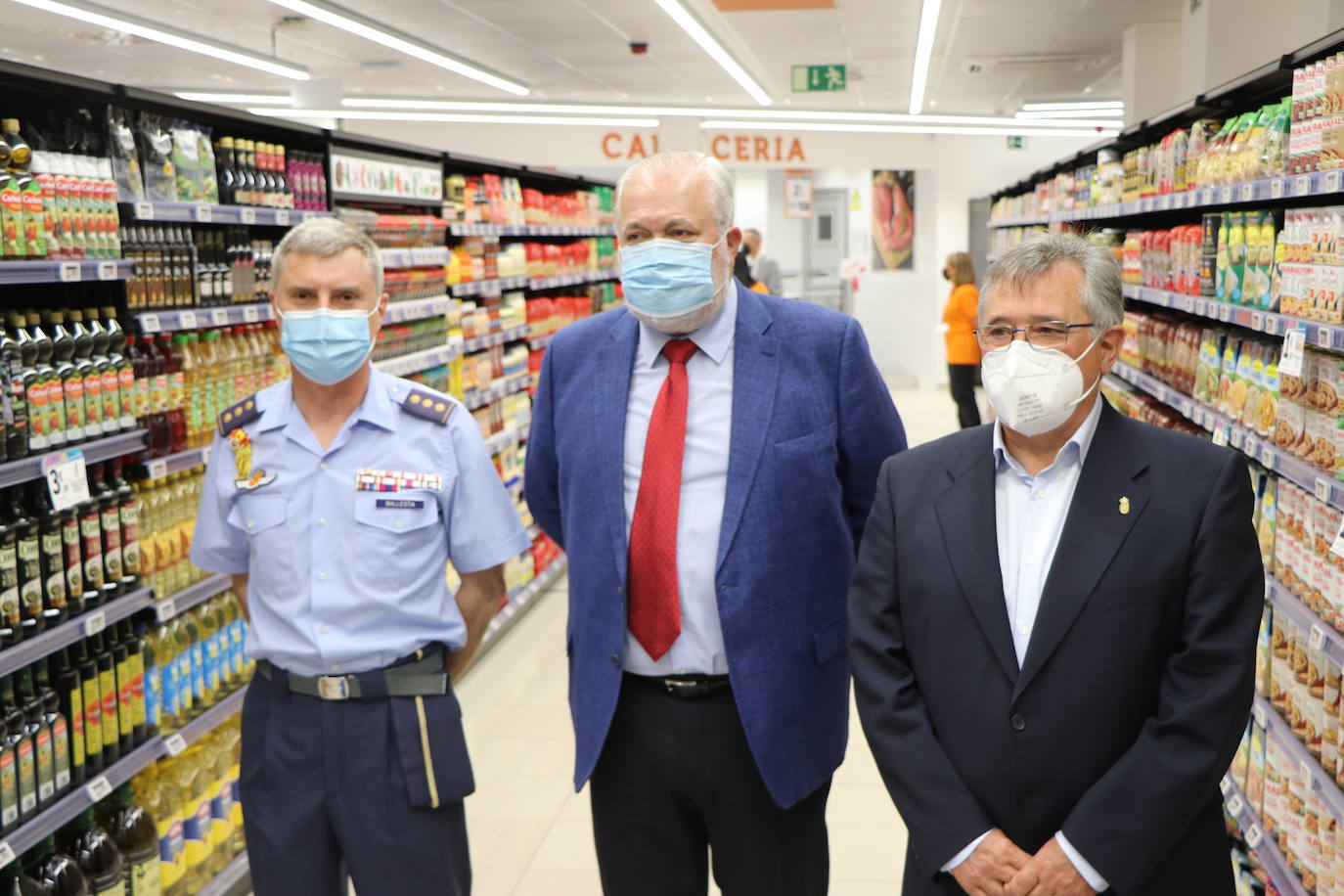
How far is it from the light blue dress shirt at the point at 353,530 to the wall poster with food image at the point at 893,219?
648 inches

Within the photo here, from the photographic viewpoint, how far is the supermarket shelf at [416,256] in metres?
5.16

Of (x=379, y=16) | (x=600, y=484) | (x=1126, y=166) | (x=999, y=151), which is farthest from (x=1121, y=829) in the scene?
(x=999, y=151)

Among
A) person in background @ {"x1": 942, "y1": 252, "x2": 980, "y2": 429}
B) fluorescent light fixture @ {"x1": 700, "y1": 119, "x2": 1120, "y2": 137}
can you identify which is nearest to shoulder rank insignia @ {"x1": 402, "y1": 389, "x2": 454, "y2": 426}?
person in background @ {"x1": 942, "y1": 252, "x2": 980, "y2": 429}

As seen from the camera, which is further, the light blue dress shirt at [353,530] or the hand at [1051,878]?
the light blue dress shirt at [353,530]

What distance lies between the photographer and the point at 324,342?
2549 millimetres

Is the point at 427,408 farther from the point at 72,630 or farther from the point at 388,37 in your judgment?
the point at 388,37

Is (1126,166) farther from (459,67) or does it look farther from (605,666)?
(459,67)

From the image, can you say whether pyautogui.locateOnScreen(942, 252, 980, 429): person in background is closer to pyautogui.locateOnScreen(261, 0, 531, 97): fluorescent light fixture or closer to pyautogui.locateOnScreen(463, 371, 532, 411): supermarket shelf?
pyautogui.locateOnScreen(261, 0, 531, 97): fluorescent light fixture

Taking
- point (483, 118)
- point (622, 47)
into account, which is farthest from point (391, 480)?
point (483, 118)

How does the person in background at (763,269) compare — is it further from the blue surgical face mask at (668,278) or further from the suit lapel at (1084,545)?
the suit lapel at (1084,545)

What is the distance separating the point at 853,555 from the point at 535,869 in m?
A: 2.10

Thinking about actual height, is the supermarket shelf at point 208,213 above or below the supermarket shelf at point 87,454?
above

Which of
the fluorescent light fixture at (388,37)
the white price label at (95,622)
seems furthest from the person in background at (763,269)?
the white price label at (95,622)

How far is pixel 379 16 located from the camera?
10.6 meters
